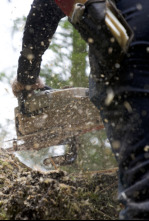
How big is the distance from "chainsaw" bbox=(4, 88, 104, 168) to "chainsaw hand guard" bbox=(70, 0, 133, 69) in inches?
53.1

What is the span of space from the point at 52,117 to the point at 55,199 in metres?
1.44

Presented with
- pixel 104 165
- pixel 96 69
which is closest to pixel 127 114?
pixel 96 69

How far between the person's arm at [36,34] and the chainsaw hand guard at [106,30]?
73 centimetres

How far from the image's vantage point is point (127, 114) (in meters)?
0.96

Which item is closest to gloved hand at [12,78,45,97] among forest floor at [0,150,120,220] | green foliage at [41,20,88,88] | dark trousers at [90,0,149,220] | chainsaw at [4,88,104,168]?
chainsaw at [4,88,104,168]

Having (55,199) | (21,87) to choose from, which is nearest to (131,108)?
(55,199)

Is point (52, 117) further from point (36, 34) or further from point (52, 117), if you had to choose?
point (36, 34)

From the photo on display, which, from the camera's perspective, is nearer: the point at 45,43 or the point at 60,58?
the point at 45,43

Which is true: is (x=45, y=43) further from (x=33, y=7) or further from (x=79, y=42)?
(x=79, y=42)

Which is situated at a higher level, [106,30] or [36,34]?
[106,30]

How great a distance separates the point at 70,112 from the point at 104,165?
287cm

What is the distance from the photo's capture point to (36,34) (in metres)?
1.84

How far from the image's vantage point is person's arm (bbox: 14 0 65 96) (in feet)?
5.60

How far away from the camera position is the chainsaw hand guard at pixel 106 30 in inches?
38.3
